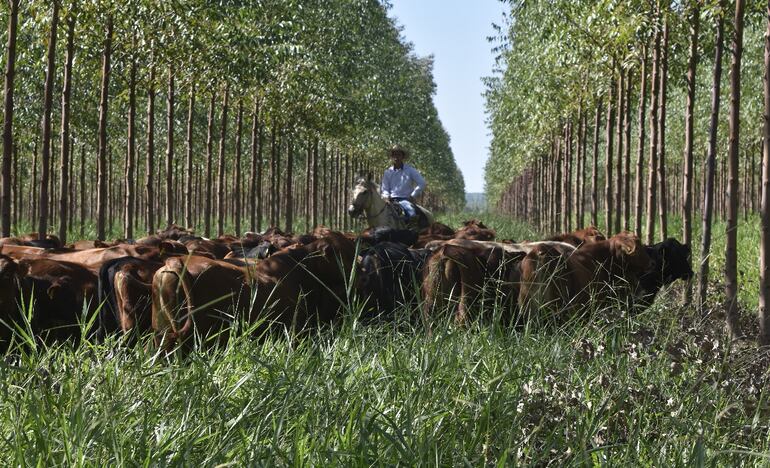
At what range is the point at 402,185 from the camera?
1883 cm

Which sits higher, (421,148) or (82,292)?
(421,148)

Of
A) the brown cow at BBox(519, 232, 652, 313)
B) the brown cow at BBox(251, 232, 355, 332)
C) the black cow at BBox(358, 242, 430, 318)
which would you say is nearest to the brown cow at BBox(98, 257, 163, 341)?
the brown cow at BBox(251, 232, 355, 332)

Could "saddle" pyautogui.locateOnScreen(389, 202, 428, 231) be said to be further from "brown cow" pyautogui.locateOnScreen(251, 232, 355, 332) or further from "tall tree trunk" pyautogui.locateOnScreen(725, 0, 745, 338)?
"brown cow" pyautogui.locateOnScreen(251, 232, 355, 332)

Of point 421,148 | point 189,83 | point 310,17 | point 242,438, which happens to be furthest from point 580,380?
point 421,148

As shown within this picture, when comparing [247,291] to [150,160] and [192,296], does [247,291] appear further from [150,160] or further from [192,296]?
[150,160]

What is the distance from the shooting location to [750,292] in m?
14.3

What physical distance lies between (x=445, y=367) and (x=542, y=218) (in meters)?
36.2

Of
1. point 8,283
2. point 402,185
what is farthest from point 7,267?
point 402,185

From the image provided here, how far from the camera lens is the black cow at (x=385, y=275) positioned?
868 cm

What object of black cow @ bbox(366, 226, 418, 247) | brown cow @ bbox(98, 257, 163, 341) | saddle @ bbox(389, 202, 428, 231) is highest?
saddle @ bbox(389, 202, 428, 231)

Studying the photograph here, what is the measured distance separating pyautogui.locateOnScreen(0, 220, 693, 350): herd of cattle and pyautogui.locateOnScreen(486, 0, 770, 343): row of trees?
108cm

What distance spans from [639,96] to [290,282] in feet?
50.8

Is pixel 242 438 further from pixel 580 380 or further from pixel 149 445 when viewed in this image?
pixel 580 380

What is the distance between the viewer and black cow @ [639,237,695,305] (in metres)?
10.2
